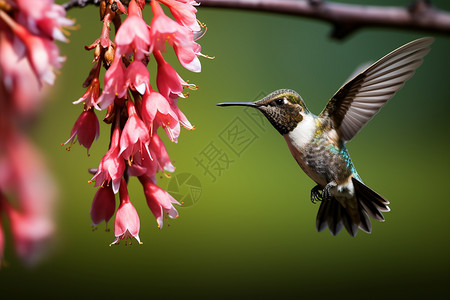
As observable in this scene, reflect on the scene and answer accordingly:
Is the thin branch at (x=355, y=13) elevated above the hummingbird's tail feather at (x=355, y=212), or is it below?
above

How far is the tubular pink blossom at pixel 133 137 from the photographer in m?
0.45

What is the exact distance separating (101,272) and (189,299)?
0.30 meters

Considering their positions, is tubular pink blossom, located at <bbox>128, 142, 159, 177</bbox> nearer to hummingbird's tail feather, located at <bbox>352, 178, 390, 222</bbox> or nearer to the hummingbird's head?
the hummingbird's head

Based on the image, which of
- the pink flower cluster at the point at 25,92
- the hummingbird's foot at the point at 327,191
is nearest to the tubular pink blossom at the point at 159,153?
the pink flower cluster at the point at 25,92

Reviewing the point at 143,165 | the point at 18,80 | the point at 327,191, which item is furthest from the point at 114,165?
the point at 327,191

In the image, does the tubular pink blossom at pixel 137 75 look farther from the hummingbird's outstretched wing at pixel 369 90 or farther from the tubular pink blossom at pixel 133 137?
the hummingbird's outstretched wing at pixel 369 90

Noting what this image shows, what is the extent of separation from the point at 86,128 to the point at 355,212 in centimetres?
37

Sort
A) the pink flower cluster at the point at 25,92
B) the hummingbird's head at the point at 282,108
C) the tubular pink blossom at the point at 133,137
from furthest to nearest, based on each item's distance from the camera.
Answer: the hummingbird's head at the point at 282,108
the tubular pink blossom at the point at 133,137
the pink flower cluster at the point at 25,92

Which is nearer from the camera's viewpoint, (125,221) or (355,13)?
(125,221)

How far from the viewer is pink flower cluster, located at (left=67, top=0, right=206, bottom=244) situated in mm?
448

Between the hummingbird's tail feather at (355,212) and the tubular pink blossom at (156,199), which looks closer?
the tubular pink blossom at (156,199)

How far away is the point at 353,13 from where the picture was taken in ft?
2.13

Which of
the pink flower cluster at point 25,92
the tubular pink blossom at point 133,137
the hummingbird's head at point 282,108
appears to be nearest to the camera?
the pink flower cluster at point 25,92

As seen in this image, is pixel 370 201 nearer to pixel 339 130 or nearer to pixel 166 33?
pixel 339 130
